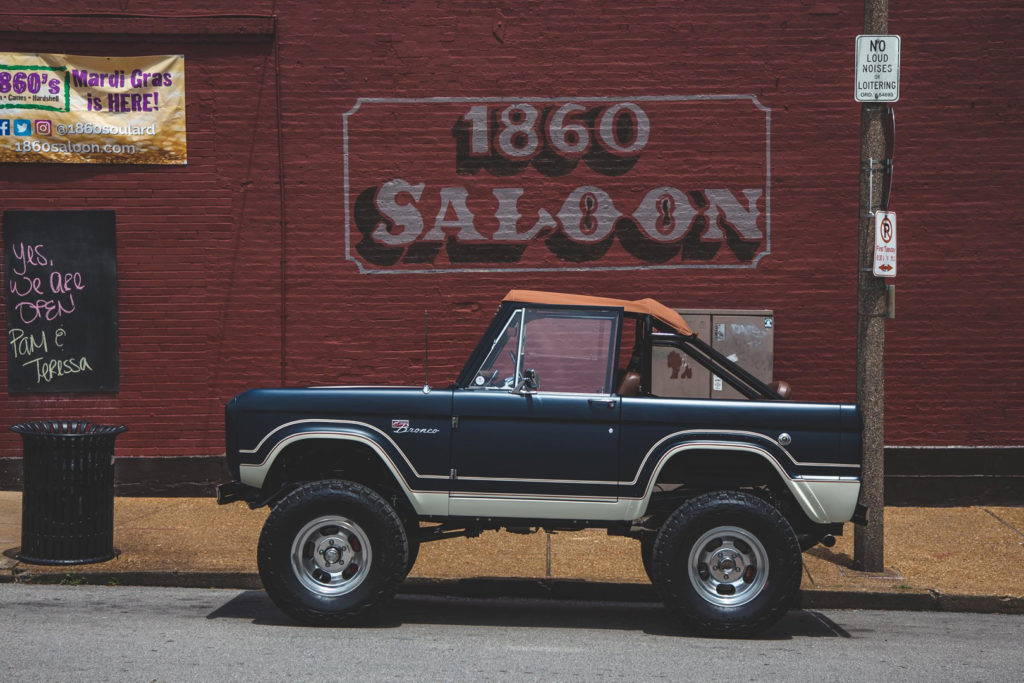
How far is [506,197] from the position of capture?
36.8 feet

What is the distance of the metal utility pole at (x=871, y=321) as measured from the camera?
8.40m

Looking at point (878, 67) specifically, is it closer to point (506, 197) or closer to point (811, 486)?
point (811, 486)

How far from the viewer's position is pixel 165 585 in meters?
8.15

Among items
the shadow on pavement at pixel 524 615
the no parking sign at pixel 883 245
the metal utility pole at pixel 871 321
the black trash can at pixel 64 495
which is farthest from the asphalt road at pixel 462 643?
the no parking sign at pixel 883 245

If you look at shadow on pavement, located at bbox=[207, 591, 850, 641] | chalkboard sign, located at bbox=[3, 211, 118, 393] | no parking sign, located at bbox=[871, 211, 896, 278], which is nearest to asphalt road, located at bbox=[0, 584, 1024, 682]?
shadow on pavement, located at bbox=[207, 591, 850, 641]

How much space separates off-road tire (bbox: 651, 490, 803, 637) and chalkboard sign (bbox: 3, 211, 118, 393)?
21.4ft

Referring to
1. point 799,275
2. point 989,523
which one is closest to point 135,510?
point 799,275

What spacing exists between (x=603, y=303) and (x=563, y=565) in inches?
85.9

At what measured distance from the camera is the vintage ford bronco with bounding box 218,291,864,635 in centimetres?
686

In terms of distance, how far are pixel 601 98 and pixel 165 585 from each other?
19.8 feet

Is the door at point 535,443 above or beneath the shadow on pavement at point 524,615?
above

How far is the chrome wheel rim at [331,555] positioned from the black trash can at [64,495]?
2.25m

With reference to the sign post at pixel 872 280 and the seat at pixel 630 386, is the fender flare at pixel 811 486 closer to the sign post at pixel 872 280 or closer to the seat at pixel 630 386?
the seat at pixel 630 386

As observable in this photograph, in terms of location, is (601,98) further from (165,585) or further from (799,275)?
(165,585)
